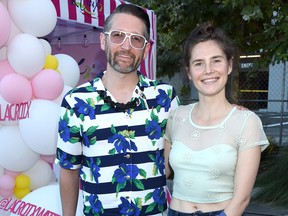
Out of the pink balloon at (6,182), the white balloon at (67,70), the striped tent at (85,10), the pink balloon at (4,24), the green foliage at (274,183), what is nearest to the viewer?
the pink balloon at (4,24)

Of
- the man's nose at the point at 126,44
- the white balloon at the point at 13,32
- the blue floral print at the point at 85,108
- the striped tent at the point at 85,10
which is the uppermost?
the striped tent at the point at 85,10

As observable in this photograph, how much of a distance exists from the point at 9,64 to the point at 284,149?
16.0ft

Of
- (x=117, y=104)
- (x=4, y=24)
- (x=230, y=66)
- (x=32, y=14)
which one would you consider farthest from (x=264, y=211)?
(x=117, y=104)

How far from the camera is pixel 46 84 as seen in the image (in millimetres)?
3775

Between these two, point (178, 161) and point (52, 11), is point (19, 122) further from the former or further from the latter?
point (178, 161)

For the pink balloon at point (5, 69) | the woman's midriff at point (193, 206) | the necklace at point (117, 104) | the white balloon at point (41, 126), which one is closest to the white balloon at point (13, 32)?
the pink balloon at point (5, 69)

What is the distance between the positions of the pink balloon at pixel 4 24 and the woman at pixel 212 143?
191cm

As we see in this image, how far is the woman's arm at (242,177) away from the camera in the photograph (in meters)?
1.91

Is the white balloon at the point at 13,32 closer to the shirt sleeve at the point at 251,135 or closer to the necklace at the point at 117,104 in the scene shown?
the necklace at the point at 117,104

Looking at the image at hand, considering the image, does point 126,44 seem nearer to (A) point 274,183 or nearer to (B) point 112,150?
(B) point 112,150

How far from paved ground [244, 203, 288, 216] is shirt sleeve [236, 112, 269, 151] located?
4.05m

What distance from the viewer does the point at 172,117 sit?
2.25m

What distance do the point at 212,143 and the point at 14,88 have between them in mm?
2108

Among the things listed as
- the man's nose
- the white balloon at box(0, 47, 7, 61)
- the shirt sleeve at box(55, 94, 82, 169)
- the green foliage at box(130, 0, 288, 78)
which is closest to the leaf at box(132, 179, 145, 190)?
the shirt sleeve at box(55, 94, 82, 169)
